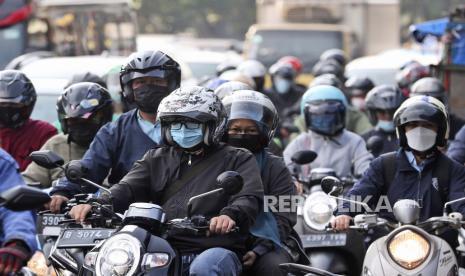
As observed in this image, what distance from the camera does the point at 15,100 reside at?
445 inches

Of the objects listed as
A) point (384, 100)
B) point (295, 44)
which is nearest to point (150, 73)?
point (384, 100)

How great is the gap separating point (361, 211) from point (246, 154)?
746 mm

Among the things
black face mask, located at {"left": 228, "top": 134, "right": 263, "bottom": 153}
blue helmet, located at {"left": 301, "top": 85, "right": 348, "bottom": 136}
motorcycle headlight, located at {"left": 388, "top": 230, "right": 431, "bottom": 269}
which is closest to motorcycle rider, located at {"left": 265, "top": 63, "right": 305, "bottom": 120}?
blue helmet, located at {"left": 301, "top": 85, "right": 348, "bottom": 136}

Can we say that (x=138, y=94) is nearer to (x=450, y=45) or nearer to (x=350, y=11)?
(x=450, y=45)

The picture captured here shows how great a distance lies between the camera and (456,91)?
55.2ft

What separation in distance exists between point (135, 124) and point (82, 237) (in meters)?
2.36

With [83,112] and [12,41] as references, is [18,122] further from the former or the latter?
[12,41]

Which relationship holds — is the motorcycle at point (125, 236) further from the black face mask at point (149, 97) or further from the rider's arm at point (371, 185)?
the black face mask at point (149, 97)

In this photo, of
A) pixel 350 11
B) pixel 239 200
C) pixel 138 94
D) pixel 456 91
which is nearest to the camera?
pixel 239 200

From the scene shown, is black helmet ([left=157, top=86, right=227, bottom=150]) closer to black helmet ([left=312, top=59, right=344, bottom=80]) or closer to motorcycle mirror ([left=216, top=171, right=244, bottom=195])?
motorcycle mirror ([left=216, top=171, right=244, bottom=195])

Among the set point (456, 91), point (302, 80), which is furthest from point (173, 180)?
point (302, 80)

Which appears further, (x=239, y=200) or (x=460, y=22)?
(x=460, y=22)

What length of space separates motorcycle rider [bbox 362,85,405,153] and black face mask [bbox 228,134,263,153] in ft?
14.0

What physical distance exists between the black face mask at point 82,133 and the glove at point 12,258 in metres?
3.95
